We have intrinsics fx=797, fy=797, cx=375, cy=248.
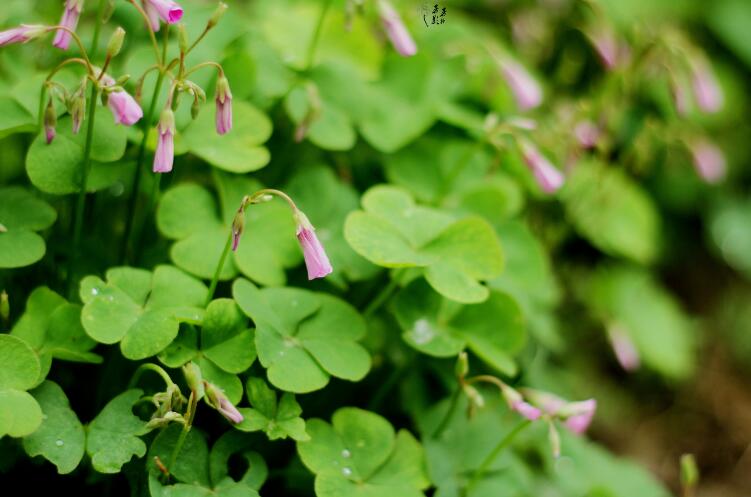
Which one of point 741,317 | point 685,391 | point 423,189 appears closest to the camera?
point 423,189

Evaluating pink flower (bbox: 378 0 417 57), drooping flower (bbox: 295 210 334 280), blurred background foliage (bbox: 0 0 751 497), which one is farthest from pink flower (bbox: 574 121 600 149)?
drooping flower (bbox: 295 210 334 280)

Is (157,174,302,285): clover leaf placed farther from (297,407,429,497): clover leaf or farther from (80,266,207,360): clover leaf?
(297,407,429,497): clover leaf

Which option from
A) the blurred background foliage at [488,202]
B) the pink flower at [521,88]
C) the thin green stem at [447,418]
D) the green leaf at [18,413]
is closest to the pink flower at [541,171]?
the blurred background foliage at [488,202]

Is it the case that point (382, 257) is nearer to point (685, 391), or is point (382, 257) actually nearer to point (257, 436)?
point (257, 436)

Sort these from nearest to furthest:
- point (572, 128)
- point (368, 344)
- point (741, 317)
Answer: point (368, 344) → point (572, 128) → point (741, 317)

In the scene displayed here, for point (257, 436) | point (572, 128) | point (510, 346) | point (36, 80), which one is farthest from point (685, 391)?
point (36, 80)

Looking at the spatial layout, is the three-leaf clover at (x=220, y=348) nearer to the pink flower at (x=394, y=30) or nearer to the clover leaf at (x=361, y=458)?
the clover leaf at (x=361, y=458)
